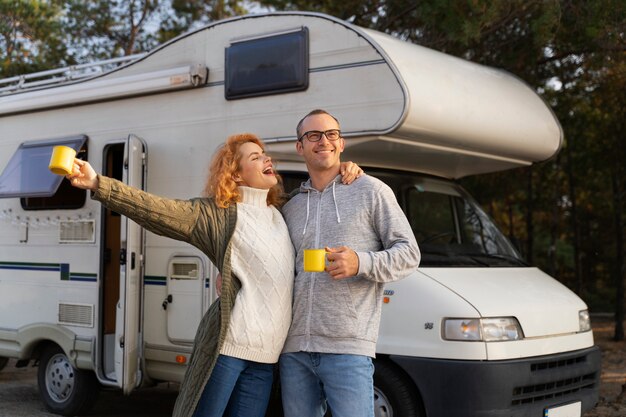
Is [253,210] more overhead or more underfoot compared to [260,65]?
more underfoot

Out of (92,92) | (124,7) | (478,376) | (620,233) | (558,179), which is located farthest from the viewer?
(124,7)

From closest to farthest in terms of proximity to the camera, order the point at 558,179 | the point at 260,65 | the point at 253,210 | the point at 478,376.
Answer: the point at 253,210, the point at 478,376, the point at 260,65, the point at 558,179

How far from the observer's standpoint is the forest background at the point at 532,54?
8.02 m

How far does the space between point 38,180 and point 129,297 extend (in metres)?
1.48

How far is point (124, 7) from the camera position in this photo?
15008 mm

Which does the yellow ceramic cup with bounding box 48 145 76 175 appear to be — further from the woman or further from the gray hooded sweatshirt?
the gray hooded sweatshirt

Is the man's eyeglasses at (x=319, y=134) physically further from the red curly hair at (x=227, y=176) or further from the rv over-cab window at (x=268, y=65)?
the rv over-cab window at (x=268, y=65)

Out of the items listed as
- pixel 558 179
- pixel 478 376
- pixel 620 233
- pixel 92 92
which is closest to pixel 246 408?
pixel 478 376

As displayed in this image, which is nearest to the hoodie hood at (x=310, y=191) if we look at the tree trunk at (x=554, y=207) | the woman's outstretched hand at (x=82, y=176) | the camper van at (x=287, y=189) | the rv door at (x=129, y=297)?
the woman's outstretched hand at (x=82, y=176)

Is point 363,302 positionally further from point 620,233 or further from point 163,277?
point 620,233

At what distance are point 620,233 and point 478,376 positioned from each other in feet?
26.2

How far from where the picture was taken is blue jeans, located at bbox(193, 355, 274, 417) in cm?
310

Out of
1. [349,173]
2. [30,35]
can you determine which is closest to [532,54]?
[349,173]

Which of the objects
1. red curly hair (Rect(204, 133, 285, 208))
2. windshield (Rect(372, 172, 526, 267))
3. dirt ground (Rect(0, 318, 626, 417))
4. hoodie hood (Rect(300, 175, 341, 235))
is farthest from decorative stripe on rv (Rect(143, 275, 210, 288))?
hoodie hood (Rect(300, 175, 341, 235))
